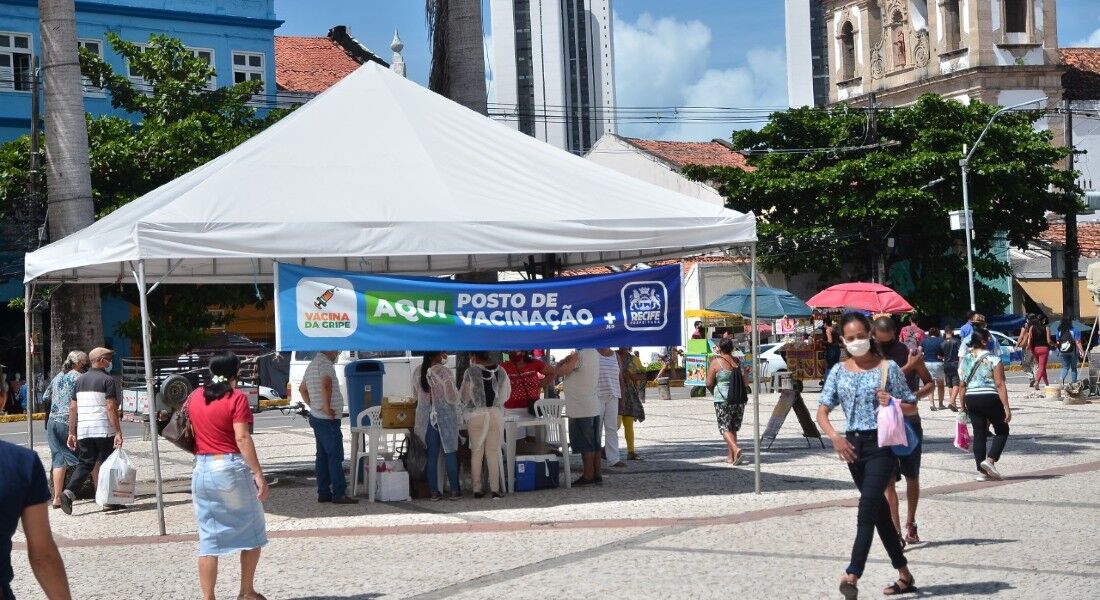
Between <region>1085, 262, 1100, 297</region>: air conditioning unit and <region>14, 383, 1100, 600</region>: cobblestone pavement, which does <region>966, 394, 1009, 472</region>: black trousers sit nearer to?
<region>14, 383, 1100, 600</region>: cobblestone pavement

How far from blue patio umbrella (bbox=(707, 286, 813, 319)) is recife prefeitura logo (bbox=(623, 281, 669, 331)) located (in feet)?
66.2

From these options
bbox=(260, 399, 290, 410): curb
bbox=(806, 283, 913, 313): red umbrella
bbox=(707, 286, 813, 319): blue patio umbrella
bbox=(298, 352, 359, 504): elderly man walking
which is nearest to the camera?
bbox=(298, 352, 359, 504): elderly man walking

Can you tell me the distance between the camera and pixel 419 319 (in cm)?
1300

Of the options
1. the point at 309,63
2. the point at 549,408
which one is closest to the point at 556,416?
the point at 549,408

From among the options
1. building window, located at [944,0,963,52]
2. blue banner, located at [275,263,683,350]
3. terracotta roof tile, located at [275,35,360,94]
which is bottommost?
blue banner, located at [275,263,683,350]

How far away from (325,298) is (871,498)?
610 cm

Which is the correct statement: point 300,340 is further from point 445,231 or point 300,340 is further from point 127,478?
point 127,478

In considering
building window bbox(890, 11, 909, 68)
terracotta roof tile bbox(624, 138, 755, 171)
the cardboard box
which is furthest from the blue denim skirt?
building window bbox(890, 11, 909, 68)

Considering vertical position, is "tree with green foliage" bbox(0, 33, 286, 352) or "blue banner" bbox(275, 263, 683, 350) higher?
"tree with green foliage" bbox(0, 33, 286, 352)

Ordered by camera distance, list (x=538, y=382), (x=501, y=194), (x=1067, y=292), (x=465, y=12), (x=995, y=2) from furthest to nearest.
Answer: (x=995, y=2) → (x=1067, y=292) → (x=465, y=12) → (x=538, y=382) → (x=501, y=194)

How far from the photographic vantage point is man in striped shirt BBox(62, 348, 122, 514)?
45.1ft

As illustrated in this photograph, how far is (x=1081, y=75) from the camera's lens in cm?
6381

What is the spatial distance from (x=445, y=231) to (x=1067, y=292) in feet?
126

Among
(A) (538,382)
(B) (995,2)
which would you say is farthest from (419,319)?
(B) (995,2)
